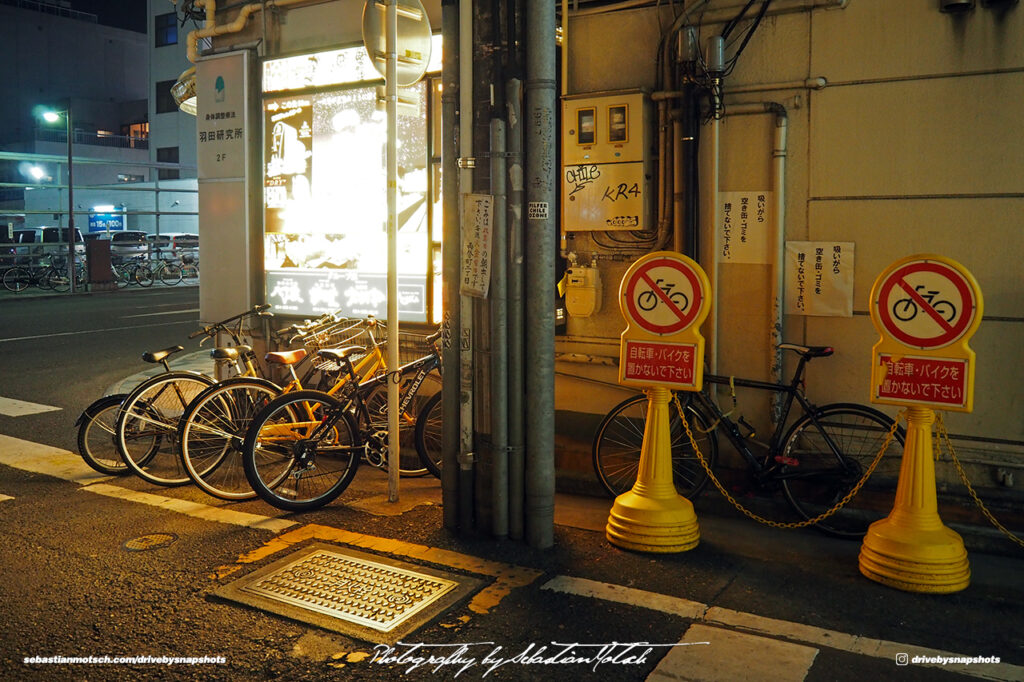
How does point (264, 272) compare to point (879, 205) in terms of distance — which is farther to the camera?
point (264, 272)

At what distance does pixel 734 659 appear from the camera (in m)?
4.22

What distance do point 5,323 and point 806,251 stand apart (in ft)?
57.2

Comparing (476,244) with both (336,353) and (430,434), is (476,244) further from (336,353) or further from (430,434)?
(430,434)

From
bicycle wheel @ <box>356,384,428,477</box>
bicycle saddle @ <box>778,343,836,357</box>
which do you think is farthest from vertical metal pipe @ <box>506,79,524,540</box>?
bicycle saddle @ <box>778,343,836,357</box>

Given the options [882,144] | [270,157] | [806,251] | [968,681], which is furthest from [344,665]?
[270,157]

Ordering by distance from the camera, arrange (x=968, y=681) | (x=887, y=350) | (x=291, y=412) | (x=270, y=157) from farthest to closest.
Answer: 1. (x=270, y=157)
2. (x=291, y=412)
3. (x=887, y=350)
4. (x=968, y=681)

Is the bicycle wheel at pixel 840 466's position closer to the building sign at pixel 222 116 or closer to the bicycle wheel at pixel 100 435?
the bicycle wheel at pixel 100 435

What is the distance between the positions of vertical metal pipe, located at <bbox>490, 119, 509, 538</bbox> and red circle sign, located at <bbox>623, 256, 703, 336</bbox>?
34.7 inches

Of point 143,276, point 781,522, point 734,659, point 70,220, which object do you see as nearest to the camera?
point 734,659

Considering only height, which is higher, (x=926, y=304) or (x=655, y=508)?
(x=926, y=304)

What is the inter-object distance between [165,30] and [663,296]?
51.4 metres

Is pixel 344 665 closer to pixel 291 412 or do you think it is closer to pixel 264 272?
pixel 291 412

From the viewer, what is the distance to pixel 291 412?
23.0ft

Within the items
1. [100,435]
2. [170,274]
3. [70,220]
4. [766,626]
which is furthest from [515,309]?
[170,274]
